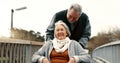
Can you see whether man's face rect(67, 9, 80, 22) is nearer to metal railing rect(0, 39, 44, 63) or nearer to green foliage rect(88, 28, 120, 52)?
metal railing rect(0, 39, 44, 63)

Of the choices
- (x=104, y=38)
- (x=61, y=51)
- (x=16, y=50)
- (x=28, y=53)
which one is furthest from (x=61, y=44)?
(x=104, y=38)

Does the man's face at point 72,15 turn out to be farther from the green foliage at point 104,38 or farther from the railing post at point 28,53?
the green foliage at point 104,38

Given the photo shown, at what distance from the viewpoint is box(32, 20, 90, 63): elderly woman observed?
5469 mm

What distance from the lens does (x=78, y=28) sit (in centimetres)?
619

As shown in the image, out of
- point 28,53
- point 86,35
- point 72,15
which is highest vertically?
point 72,15

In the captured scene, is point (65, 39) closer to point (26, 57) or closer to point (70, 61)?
point (70, 61)

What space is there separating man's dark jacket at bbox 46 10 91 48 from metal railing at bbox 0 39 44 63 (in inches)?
201

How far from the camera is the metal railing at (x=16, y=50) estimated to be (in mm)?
11252

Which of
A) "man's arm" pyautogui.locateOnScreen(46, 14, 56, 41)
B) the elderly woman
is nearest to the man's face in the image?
the elderly woman

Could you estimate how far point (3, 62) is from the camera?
11188mm

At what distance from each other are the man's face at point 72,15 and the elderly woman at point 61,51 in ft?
0.63

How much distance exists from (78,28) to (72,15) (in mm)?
480

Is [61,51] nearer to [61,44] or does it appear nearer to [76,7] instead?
[61,44]

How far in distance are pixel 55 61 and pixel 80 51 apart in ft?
1.05
